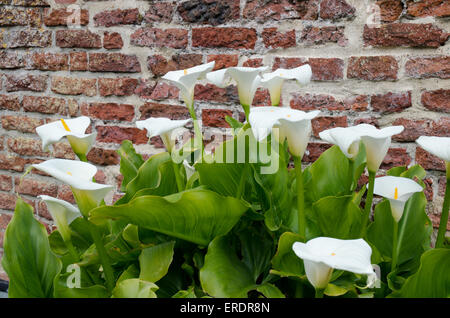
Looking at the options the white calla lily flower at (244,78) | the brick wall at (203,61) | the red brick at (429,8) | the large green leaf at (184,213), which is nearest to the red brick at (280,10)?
the brick wall at (203,61)

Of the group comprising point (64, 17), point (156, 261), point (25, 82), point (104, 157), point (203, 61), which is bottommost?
point (104, 157)

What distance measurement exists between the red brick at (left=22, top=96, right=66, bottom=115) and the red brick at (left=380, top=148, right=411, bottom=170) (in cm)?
104

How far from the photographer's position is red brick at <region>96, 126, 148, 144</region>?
4.31 feet

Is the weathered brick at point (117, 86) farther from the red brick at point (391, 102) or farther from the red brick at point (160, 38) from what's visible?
the red brick at point (391, 102)

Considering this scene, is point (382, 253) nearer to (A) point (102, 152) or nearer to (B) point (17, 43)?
(A) point (102, 152)

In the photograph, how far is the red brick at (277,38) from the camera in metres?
1.09

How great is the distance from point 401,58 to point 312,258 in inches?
28.4

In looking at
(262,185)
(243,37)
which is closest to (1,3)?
(243,37)

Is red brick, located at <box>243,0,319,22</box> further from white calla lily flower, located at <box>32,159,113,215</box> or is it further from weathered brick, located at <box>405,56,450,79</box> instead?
white calla lily flower, located at <box>32,159,113,215</box>

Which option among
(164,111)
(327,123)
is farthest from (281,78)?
(164,111)

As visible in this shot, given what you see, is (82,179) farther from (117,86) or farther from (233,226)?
(117,86)

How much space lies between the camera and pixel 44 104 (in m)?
1.44

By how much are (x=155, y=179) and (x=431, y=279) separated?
47 cm

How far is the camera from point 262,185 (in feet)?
2.18
